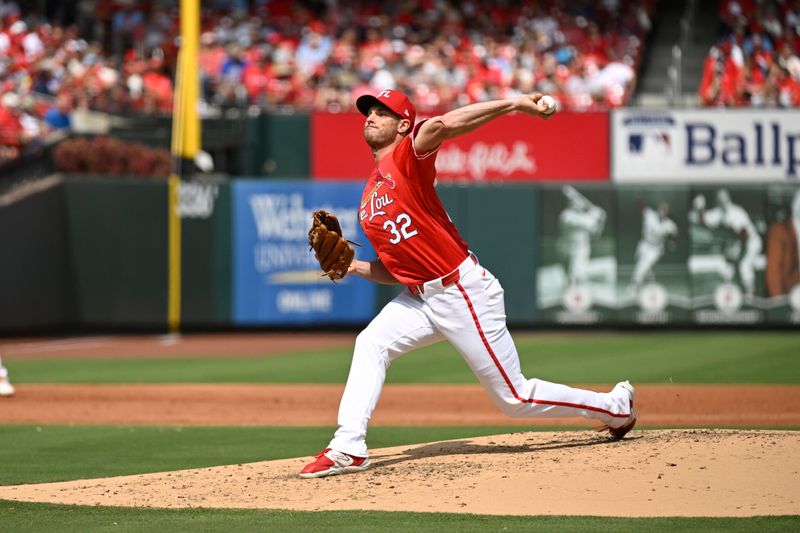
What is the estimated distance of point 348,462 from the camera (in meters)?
6.68

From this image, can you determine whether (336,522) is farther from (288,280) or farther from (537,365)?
(288,280)

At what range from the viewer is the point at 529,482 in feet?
20.9

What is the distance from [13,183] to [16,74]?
3.60 m

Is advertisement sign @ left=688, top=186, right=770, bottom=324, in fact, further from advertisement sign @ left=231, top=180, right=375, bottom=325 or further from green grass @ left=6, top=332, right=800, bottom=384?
advertisement sign @ left=231, top=180, right=375, bottom=325

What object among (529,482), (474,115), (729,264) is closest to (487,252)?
(729,264)

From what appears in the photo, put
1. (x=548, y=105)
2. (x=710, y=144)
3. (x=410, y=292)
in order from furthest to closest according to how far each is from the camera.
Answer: (x=710, y=144)
(x=410, y=292)
(x=548, y=105)

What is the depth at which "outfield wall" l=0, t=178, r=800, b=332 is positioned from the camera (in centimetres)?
1942

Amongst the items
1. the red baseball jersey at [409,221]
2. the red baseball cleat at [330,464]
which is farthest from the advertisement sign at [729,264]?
the red baseball cleat at [330,464]

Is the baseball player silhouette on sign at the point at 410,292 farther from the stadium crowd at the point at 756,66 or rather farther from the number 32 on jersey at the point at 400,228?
the stadium crowd at the point at 756,66

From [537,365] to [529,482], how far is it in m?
8.25

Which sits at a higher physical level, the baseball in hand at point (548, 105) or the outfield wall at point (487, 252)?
the baseball in hand at point (548, 105)

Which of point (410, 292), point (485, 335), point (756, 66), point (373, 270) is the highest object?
point (756, 66)

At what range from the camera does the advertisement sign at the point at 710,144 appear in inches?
819

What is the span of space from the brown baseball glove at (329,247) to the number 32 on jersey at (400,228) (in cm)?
36
